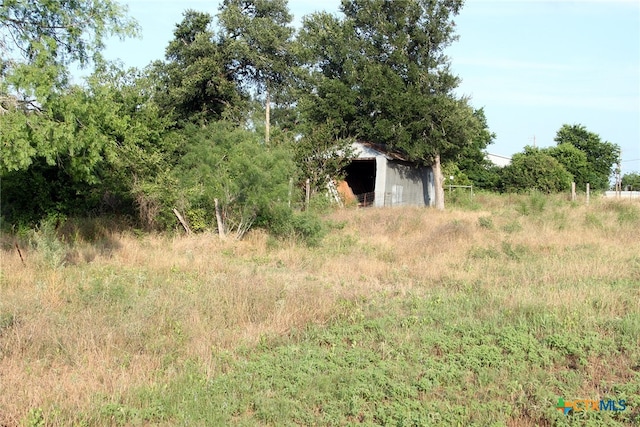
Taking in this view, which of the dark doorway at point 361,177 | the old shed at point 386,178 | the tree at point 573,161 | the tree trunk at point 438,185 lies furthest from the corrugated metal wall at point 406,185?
the tree at point 573,161

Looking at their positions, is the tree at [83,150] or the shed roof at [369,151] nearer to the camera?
the tree at [83,150]

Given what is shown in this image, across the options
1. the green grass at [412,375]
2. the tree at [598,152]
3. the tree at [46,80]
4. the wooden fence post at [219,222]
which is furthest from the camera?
the tree at [598,152]

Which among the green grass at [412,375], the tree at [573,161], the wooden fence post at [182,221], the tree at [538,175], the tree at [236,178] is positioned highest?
the tree at [573,161]

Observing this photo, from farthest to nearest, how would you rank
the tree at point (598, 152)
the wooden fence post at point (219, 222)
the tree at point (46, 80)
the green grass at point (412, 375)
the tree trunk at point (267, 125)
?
1. the tree at point (598, 152)
2. the tree trunk at point (267, 125)
3. the wooden fence post at point (219, 222)
4. the tree at point (46, 80)
5. the green grass at point (412, 375)

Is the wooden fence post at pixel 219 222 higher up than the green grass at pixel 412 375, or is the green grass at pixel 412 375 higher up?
the wooden fence post at pixel 219 222

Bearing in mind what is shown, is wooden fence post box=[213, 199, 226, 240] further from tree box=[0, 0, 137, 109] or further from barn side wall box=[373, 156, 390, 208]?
barn side wall box=[373, 156, 390, 208]

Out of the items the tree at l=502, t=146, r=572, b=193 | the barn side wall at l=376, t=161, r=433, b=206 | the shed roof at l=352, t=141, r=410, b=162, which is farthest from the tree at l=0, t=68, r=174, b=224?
the tree at l=502, t=146, r=572, b=193

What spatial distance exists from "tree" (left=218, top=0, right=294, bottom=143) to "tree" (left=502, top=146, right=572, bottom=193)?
1990cm

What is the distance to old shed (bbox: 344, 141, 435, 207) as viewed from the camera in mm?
26609

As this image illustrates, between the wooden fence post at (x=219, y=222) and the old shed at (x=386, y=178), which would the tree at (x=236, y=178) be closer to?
the wooden fence post at (x=219, y=222)

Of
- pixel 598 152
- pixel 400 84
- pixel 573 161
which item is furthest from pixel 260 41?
pixel 598 152

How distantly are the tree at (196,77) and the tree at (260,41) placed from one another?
0.86 meters

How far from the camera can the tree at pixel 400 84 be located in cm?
2594

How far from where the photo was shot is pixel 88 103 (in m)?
9.02
